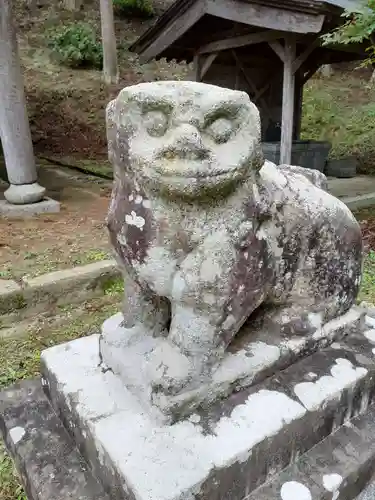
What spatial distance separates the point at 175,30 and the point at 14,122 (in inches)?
86.8

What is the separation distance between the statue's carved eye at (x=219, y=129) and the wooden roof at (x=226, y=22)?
2.91 metres

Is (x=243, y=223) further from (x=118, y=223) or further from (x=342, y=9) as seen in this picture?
(x=342, y=9)

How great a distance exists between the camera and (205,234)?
116cm

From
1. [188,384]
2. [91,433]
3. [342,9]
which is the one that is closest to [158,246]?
[188,384]

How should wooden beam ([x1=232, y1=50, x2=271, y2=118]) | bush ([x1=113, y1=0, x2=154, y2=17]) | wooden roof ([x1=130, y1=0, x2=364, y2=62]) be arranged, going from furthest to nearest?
bush ([x1=113, y1=0, x2=154, y2=17]), wooden beam ([x1=232, y1=50, x2=271, y2=118]), wooden roof ([x1=130, y1=0, x2=364, y2=62])

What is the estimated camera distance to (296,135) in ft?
23.0

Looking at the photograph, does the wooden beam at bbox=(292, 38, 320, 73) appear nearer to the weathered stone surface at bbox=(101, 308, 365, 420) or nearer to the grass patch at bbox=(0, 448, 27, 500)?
the weathered stone surface at bbox=(101, 308, 365, 420)

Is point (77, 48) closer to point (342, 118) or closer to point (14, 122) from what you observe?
point (342, 118)

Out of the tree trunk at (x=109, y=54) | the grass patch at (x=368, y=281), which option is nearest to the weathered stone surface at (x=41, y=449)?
the grass patch at (x=368, y=281)

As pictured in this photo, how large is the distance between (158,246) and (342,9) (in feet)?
10.9

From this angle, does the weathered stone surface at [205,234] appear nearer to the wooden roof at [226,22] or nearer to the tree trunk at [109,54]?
the wooden roof at [226,22]

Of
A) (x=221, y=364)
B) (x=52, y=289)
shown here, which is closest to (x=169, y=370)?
(x=221, y=364)

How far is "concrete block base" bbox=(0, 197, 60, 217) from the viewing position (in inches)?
174

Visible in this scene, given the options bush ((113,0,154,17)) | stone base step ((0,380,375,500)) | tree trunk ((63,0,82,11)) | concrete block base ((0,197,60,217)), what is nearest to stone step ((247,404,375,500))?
stone base step ((0,380,375,500))
